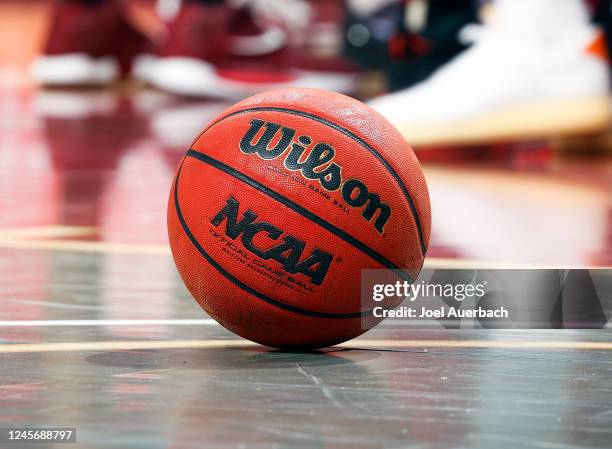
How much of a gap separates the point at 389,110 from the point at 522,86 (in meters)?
0.54

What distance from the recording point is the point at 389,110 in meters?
5.18

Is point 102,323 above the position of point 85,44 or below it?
below

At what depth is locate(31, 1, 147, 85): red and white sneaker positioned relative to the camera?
8578 mm

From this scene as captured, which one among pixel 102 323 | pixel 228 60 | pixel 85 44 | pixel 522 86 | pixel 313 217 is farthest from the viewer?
pixel 85 44

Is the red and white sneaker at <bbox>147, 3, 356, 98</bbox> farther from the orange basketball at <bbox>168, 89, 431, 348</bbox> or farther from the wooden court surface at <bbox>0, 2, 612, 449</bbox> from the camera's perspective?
the orange basketball at <bbox>168, 89, 431, 348</bbox>

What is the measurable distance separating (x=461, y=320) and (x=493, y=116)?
290 centimetres

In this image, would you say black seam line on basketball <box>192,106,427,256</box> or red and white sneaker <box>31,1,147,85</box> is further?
red and white sneaker <box>31,1,147,85</box>

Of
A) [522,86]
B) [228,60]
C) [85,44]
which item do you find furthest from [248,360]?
[85,44]

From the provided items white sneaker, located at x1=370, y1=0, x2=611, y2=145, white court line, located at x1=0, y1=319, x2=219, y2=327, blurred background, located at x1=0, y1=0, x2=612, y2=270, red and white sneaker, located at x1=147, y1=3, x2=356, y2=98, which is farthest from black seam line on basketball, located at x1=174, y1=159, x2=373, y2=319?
red and white sneaker, located at x1=147, y1=3, x2=356, y2=98

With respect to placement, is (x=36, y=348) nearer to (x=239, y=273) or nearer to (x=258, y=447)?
(x=239, y=273)

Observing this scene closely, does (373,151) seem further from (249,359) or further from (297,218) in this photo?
(249,359)

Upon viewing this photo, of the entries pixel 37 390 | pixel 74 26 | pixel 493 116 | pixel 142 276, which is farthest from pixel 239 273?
pixel 74 26

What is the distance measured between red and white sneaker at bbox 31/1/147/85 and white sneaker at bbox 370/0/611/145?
392cm

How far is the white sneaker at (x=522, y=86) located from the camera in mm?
5141
